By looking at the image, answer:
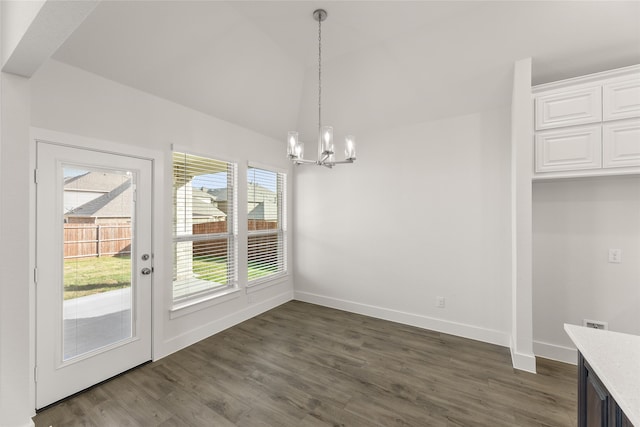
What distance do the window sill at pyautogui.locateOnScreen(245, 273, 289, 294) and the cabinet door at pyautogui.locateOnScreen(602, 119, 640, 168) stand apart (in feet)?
13.4

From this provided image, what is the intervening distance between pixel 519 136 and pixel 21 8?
362 cm

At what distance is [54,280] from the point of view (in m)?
2.10

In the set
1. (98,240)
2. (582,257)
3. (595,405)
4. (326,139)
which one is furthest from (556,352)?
(98,240)

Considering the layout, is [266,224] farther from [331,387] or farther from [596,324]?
[596,324]

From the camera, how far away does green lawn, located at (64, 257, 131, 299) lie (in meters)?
2.21

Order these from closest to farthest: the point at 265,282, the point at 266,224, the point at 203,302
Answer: the point at 203,302 → the point at 265,282 → the point at 266,224

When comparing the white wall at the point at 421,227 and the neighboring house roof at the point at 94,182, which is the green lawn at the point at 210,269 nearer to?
the neighboring house roof at the point at 94,182

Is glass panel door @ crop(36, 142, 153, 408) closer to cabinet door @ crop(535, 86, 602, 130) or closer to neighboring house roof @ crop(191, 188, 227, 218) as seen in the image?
neighboring house roof @ crop(191, 188, 227, 218)

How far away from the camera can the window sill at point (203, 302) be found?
2.96 m

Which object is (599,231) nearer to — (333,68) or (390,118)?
(390,118)

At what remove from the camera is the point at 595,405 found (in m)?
1.07

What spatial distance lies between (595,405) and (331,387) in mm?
1788

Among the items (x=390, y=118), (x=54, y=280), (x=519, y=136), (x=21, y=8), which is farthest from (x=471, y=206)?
(x=54, y=280)

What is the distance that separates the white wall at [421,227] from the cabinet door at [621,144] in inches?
33.5
